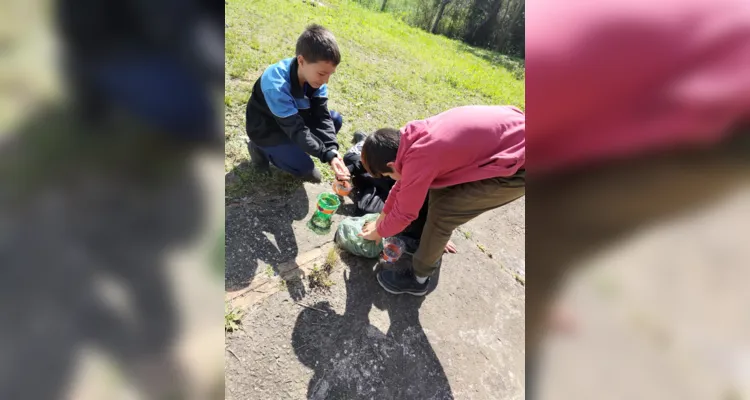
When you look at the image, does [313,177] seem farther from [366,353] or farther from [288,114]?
[366,353]

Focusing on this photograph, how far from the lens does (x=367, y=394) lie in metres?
2.19

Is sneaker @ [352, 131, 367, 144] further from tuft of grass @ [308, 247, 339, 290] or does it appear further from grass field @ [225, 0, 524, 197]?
tuft of grass @ [308, 247, 339, 290]

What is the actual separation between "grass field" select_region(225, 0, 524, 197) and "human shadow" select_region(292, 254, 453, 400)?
122 centimetres

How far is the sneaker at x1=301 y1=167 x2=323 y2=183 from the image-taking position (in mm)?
3400

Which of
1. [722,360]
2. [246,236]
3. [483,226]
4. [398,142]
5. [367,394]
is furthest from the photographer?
[483,226]

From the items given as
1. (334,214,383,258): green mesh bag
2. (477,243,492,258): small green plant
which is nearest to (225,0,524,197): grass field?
(334,214,383,258): green mesh bag

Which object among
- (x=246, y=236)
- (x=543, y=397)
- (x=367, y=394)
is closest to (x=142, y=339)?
(x=543, y=397)

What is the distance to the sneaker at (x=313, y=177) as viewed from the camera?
11.2ft

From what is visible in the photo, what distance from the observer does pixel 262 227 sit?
2.88 meters

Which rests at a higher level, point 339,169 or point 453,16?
point 339,169

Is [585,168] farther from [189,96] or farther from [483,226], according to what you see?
[483,226]

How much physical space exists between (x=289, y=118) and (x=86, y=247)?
2534 mm

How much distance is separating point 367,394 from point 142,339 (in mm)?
1993

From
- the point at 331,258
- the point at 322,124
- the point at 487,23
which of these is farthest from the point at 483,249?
the point at 487,23
